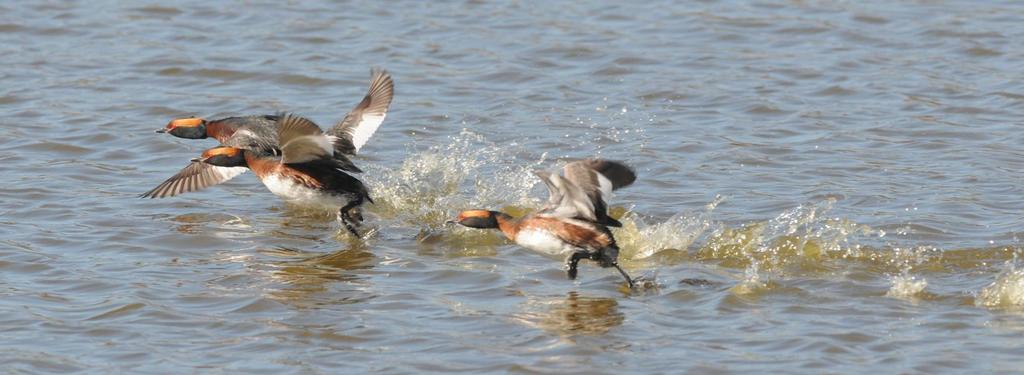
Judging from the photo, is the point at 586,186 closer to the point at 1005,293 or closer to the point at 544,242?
the point at 544,242

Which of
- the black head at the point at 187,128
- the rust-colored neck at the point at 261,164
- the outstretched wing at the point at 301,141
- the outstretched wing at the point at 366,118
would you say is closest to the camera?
the outstretched wing at the point at 301,141

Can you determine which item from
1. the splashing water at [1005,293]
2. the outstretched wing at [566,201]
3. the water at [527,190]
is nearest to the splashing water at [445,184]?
the water at [527,190]

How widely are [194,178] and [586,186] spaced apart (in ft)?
15.6

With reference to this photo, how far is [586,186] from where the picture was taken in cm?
932

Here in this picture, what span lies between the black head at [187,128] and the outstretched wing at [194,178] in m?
0.30

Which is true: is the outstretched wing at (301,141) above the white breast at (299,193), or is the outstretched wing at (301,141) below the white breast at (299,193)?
above

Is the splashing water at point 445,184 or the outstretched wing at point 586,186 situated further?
the splashing water at point 445,184

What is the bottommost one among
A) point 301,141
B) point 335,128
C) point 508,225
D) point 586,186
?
point 508,225

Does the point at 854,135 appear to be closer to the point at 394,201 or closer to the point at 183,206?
the point at 394,201

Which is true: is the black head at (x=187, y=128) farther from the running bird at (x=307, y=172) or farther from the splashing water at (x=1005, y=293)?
the splashing water at (x=1005, y=293)

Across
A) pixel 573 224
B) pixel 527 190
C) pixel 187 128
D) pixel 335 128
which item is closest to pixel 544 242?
pixel 573 224

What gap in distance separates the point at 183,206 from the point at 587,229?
439 cm

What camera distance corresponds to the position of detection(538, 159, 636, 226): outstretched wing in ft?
29.4

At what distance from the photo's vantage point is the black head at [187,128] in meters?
13.0
